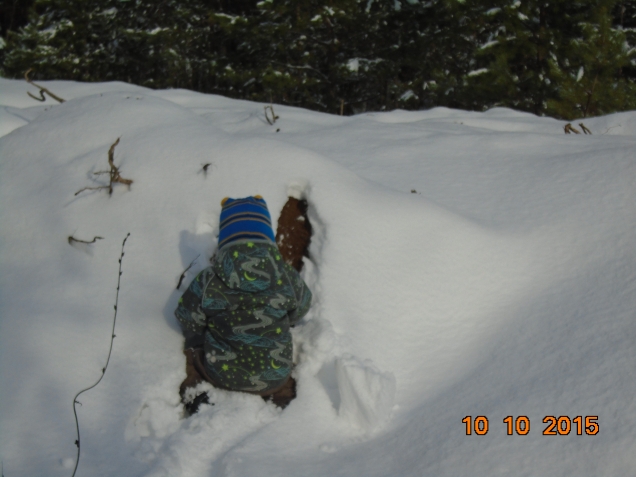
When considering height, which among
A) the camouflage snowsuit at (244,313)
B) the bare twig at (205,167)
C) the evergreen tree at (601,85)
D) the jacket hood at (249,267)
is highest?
the evergreen tree at (601,85)

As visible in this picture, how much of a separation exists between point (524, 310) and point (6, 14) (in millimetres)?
20950

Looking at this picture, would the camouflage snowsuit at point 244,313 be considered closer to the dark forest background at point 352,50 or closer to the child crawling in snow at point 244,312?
the child crawling in snow at point 244,312

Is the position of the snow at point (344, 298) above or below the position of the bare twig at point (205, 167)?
below

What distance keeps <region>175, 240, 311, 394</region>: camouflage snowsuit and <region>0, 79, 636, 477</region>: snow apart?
12 cm

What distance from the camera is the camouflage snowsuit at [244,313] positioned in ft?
8.01

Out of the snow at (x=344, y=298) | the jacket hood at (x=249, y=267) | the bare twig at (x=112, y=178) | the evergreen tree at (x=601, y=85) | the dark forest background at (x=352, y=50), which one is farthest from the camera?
the dark forest background at (x=352, y=50)

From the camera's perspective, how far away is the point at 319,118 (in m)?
4.68

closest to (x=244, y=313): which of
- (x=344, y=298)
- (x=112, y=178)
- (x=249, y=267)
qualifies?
(x=249, y=267)

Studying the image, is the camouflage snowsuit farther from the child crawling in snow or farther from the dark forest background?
the dark forest background

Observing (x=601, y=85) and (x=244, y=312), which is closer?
(x=244, y=312)

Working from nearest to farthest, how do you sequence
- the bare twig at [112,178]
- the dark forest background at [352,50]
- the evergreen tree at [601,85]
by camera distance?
the bare twig at [112,178], the evergreen tree at [601,85], the dark forest background at [352,50]
